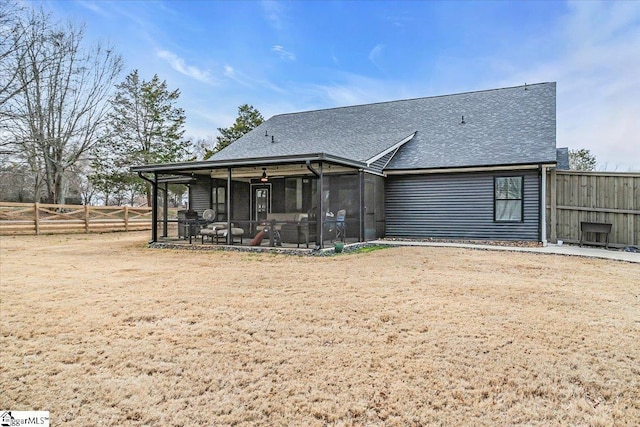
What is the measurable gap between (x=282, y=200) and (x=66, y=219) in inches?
413

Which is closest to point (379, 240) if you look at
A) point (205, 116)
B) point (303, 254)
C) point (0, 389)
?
point (303, 254)

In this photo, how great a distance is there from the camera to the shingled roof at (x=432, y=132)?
12.1m

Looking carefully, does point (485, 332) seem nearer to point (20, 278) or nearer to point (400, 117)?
point (20, 278)

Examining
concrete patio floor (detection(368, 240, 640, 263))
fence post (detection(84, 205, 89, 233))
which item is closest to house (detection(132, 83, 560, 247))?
concrete patio floor (detection(368, 240, 640, 263))

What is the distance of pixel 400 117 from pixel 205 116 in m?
20.5

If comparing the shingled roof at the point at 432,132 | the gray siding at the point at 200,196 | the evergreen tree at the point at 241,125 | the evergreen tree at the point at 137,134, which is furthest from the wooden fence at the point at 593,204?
the evergreen tree at the point at 137,134

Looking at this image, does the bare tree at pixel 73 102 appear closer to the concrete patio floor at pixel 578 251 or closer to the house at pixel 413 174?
the house at pixel 413 174

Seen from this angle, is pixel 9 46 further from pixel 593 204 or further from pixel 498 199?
pixel 593 204

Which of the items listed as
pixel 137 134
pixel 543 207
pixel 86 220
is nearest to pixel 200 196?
pixel 86 220

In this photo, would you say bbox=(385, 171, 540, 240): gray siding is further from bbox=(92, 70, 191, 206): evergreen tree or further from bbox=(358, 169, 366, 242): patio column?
bbox=(92, 70, 191, 206): evergreen tree

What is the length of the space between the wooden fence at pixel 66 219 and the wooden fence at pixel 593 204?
705 inches

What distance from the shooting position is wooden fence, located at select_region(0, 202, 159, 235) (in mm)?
15422

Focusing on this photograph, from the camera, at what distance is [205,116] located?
3203cm

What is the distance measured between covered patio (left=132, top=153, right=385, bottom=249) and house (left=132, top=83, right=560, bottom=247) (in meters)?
0.04
